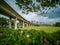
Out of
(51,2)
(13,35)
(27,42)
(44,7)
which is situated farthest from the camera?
(44,7)

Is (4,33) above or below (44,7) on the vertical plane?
below

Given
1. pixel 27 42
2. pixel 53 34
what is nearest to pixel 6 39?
pixel 27 42

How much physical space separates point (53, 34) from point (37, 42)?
1.58ft

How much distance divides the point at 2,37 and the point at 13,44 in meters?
0.27

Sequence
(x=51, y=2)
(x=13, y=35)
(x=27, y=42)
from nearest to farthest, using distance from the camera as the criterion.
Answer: (x=27, y=42)
(x=13, y=35)
(x=51, y=2)

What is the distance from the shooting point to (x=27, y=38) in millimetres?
2516

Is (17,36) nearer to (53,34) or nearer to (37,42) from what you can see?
(37,42)

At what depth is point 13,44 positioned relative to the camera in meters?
2.53

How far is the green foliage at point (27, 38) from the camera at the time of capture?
2.49 metres

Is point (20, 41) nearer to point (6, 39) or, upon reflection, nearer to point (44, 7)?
point (6, 39)

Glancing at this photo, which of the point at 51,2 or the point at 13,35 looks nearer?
the point at 13,35

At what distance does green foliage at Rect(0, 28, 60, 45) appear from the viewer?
2.49m

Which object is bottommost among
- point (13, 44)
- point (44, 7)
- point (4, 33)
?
point (13, 44)

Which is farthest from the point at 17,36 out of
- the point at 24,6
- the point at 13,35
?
the point at 24,6
